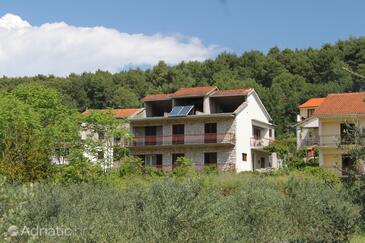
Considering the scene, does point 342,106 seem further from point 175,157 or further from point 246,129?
point 175,157

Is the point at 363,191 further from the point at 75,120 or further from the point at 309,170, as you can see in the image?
the point at 75,120

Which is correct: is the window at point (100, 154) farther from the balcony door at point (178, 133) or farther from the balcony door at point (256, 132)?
the balcony door at point (256, 132)

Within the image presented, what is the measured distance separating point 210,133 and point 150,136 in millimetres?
5370

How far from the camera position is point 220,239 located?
37.3ft

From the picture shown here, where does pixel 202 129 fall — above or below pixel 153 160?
above

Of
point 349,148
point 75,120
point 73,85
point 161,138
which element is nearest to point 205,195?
point 349,148

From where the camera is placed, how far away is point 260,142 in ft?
165

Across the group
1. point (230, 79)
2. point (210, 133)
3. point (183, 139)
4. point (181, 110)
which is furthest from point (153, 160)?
point (230, 79)

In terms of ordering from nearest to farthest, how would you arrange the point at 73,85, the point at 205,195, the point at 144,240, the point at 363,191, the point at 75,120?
the point at 363,191 < the point at 144,240 < the point at 205,195 < the point at 75,120 < the point at 73,85

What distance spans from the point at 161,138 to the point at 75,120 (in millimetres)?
8207

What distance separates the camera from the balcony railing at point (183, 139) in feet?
151

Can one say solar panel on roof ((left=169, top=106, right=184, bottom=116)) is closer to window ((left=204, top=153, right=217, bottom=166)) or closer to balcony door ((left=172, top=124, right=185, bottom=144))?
balcony door ((left=172, top=124, right=185, bottom=144))

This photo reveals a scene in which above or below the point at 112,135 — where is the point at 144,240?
below

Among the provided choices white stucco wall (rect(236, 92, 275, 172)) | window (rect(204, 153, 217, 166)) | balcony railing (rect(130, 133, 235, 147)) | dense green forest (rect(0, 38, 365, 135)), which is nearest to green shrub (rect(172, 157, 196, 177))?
window (rect(204, 153, 217, 166))
